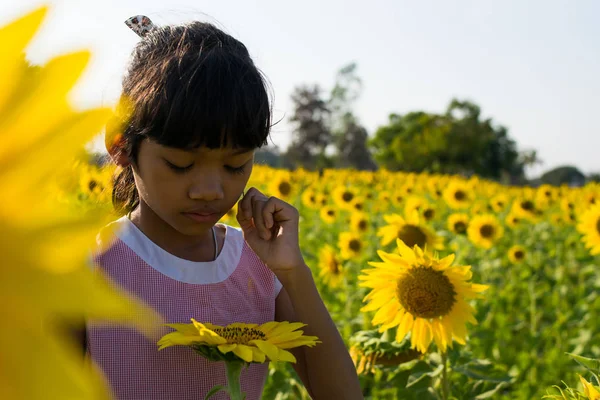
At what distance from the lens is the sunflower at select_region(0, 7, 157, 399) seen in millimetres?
152

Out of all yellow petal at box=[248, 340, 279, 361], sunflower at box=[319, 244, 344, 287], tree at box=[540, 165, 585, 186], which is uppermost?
tree at box=[540, 165, 585, 186]

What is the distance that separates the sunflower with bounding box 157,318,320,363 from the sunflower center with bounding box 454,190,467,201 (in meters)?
5.52

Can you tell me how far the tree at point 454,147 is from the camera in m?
33.3

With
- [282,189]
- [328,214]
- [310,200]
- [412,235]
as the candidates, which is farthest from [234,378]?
[310,200]

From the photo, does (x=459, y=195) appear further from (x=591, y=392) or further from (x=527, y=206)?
(x=591, y=392)

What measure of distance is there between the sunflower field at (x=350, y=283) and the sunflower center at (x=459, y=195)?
1.76ft

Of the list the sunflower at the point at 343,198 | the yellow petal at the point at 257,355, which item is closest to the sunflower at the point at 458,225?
the sunflower at the point at 343,198

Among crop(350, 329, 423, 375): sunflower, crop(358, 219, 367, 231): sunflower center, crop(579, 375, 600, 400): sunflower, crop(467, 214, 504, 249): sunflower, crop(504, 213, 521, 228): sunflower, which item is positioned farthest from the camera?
crop(504, 213, 521, 228): sunflower

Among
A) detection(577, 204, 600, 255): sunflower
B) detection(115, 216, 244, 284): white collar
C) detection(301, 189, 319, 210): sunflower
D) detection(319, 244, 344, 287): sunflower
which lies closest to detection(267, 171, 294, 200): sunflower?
detection(301, 189, 319, 210): sunflower

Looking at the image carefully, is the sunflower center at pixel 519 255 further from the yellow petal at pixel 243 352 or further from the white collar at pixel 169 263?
the yellow petal at pixel 243 352

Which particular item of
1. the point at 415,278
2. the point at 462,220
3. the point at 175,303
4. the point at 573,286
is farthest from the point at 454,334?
the point at 573,286

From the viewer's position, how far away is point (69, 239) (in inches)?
6.3

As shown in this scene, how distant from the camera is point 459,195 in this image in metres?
6.22

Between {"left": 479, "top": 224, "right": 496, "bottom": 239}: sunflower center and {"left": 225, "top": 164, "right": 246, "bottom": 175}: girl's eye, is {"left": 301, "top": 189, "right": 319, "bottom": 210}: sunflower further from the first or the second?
{"left": 225, "top": 164, "right": 246, "bottom": 175}: girl's eye
